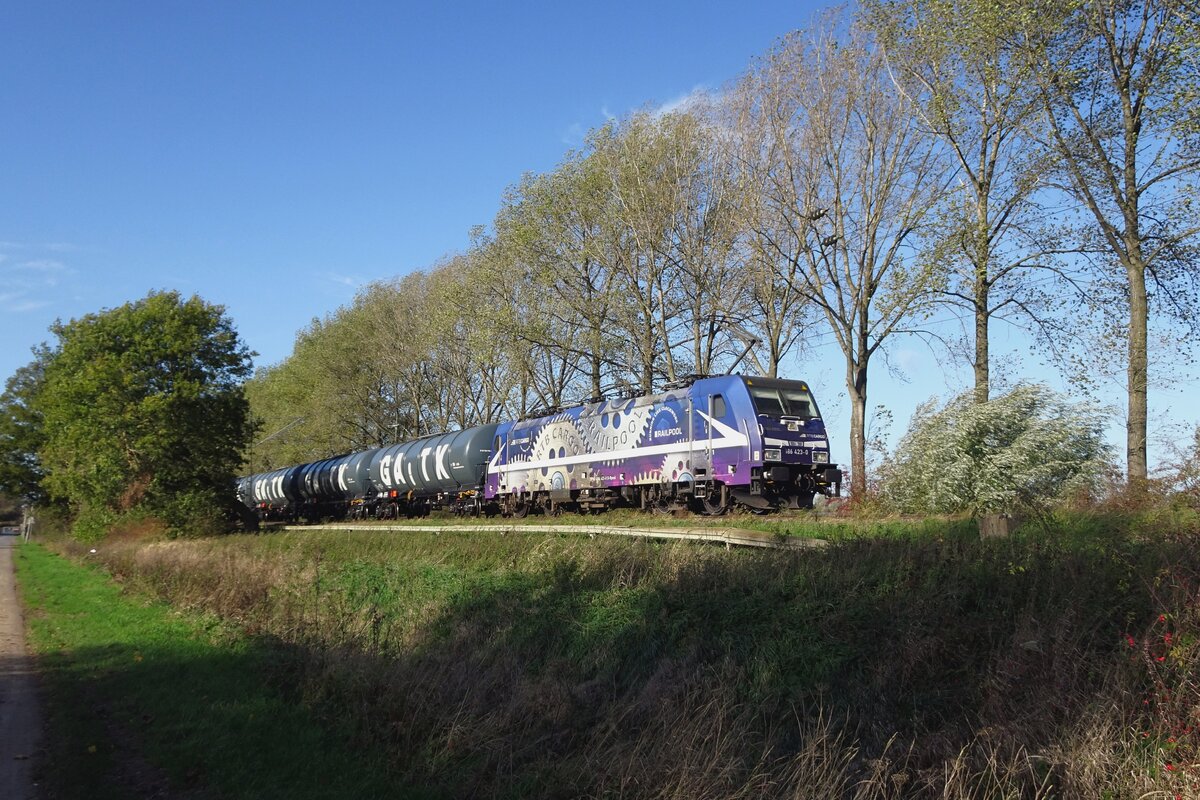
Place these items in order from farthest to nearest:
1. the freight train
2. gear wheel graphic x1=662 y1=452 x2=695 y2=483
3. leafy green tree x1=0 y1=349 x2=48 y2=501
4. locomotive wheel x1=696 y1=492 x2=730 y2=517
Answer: leafy green tree x1=0 y1=349 x2=48 y2=501, gear wheel graphic x1=662 y1=452 x2=695 y2=483, locomotive wheel x1=696 y1=492 x2=730 y2=517, the freight train

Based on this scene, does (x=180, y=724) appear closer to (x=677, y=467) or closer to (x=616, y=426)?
(x=677, y=467)

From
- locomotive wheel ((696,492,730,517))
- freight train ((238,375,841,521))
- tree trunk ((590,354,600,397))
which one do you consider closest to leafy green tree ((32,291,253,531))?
freight train ((238,375,841,521))

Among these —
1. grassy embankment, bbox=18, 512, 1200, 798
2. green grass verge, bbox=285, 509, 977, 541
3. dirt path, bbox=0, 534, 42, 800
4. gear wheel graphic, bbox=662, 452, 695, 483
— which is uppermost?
gear wheel graphic, bbox=662, 452, 695, 483

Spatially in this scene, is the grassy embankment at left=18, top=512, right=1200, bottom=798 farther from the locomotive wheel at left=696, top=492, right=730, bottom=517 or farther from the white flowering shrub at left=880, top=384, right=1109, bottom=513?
the locomotive wheel at left=696, top=492, right=730, bottom=517

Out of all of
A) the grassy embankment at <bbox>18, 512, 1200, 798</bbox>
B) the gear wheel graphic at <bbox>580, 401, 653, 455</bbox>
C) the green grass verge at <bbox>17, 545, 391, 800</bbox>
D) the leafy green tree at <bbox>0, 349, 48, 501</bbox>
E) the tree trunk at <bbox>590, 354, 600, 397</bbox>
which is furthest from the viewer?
the leafy green tree at <bbox>0, 349, 48, 501</bbox>

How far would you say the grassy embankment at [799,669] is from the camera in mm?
8164

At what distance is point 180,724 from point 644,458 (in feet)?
49.3

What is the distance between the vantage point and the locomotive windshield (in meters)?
21.5

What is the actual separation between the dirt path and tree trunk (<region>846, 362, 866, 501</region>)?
17726 millimetres

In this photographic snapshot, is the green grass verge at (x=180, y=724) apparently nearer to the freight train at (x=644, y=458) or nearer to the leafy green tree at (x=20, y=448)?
the freight train at (x=644, y=458)

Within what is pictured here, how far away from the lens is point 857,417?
88.8 ft

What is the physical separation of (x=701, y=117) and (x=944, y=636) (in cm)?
2617

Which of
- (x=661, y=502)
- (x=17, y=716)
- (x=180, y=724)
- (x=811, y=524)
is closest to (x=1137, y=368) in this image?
(x=811, y=524)

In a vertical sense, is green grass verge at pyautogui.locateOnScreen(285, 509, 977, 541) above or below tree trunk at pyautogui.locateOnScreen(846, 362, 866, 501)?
below
